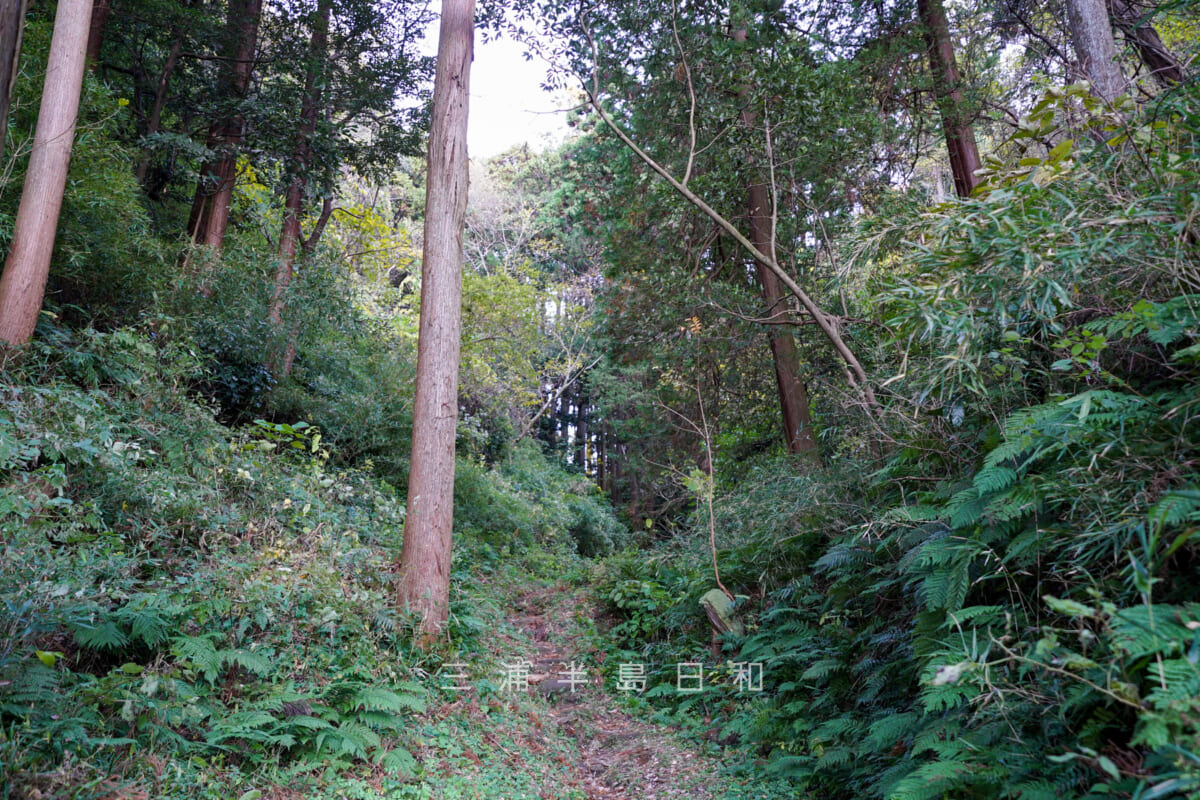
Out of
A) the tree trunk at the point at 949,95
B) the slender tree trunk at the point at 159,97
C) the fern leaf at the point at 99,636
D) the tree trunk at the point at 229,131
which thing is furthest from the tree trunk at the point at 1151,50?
the slender tree trunk at the point at 159,97

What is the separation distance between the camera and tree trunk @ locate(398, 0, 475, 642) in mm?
6090

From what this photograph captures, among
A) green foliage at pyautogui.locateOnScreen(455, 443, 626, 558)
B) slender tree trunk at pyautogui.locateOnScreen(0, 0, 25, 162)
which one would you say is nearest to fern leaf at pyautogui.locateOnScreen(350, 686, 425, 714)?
slender tree trunk at pyautogui.locateOnScreen(0, 0, 25, 162)

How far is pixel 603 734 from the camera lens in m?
6.12

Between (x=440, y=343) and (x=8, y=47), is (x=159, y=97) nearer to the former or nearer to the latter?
(x=440, y=343)

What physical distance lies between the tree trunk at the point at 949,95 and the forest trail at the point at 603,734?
745 centimetres

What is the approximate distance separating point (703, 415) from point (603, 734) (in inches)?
134

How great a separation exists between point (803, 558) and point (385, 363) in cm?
871

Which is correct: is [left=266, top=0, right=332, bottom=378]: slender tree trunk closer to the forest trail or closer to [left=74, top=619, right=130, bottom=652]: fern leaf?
the forest trail

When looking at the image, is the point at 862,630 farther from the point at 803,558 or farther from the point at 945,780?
the point at 945,780

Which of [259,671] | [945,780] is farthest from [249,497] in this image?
[945,780]

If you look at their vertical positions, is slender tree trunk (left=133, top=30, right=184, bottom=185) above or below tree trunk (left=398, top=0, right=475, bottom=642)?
above

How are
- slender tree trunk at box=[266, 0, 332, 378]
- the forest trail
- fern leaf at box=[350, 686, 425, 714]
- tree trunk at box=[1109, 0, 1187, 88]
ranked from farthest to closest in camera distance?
slender tree trunk at box=[266, 0, 332, 378], tree trunk at box=[1109, 0, 1187, 88], the forest trail, fern leaf at box=[350, 686, 425, 714]

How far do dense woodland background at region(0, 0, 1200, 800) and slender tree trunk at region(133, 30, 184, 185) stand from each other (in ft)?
0.22

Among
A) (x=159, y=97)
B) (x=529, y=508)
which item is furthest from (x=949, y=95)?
(x=529, y=508)
